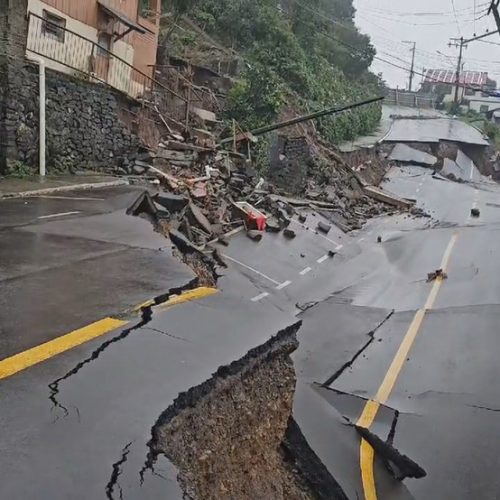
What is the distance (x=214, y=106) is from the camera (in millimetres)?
31906

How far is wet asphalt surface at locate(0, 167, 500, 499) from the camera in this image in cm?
325

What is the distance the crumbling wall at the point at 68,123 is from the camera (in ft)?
51.3

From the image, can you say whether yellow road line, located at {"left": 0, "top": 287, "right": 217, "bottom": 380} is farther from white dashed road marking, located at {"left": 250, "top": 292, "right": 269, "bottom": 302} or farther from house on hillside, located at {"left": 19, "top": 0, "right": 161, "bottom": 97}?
house on hillside, located at {"left": 19, "top": 0, "right": 161, "bottom": 97}

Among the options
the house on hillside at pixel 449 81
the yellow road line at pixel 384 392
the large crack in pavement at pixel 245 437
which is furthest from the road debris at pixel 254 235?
the house on hillside at pixel 449 81

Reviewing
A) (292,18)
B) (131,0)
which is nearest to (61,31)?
(131,0)

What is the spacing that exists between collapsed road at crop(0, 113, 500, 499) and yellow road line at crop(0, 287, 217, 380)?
0.15 feet

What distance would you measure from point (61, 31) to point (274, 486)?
58.7ft

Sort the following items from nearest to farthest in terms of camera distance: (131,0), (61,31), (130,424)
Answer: (130,424) → (61,31) → (131,0)

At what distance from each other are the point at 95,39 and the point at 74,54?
2.53 meters

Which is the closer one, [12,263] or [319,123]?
[12,263]

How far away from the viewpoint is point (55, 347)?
4.46 m

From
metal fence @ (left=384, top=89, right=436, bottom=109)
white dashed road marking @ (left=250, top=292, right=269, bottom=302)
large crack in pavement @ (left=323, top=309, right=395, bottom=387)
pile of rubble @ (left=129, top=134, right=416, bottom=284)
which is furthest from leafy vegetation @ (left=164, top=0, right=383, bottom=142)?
metal fence @ (left=384, top=89, right=436, bottom=109)

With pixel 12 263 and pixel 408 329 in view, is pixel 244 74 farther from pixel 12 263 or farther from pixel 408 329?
pixel 12 263

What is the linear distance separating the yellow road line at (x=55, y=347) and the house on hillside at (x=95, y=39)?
13839 millimetres
